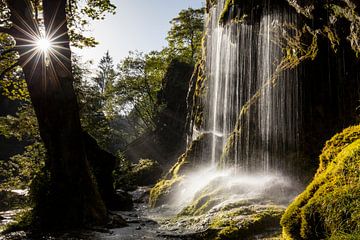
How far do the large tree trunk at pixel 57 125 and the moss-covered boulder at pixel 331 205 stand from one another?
6871 mm

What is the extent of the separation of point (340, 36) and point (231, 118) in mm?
8264

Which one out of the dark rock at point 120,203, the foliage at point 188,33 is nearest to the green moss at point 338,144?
the dark rock at point 120,203

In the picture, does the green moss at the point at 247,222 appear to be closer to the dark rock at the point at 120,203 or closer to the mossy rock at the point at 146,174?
the dark rock at the point at 120,203

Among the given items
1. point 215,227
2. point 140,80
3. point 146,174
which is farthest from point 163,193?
point 140,80

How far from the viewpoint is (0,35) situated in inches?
449

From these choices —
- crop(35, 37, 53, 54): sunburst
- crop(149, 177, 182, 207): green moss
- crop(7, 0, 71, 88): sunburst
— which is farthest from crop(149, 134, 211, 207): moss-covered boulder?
crop(35, 37, 53, 54): sunburst

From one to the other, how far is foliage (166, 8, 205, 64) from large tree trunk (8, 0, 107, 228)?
33505mm

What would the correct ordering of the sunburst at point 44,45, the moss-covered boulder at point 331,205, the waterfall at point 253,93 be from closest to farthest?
the moss-covered boulder at point 331,205
the sunburst at point 44,45
the waterfall at point 253,93

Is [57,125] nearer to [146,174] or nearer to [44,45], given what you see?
[44,45]

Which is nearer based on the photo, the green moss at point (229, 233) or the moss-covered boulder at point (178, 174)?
the green moss at point (229, 233)

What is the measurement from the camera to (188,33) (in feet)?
139

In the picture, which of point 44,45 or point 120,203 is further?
point 120,203

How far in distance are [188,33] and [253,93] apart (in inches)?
1188

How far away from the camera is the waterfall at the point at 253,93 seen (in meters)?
10.4
